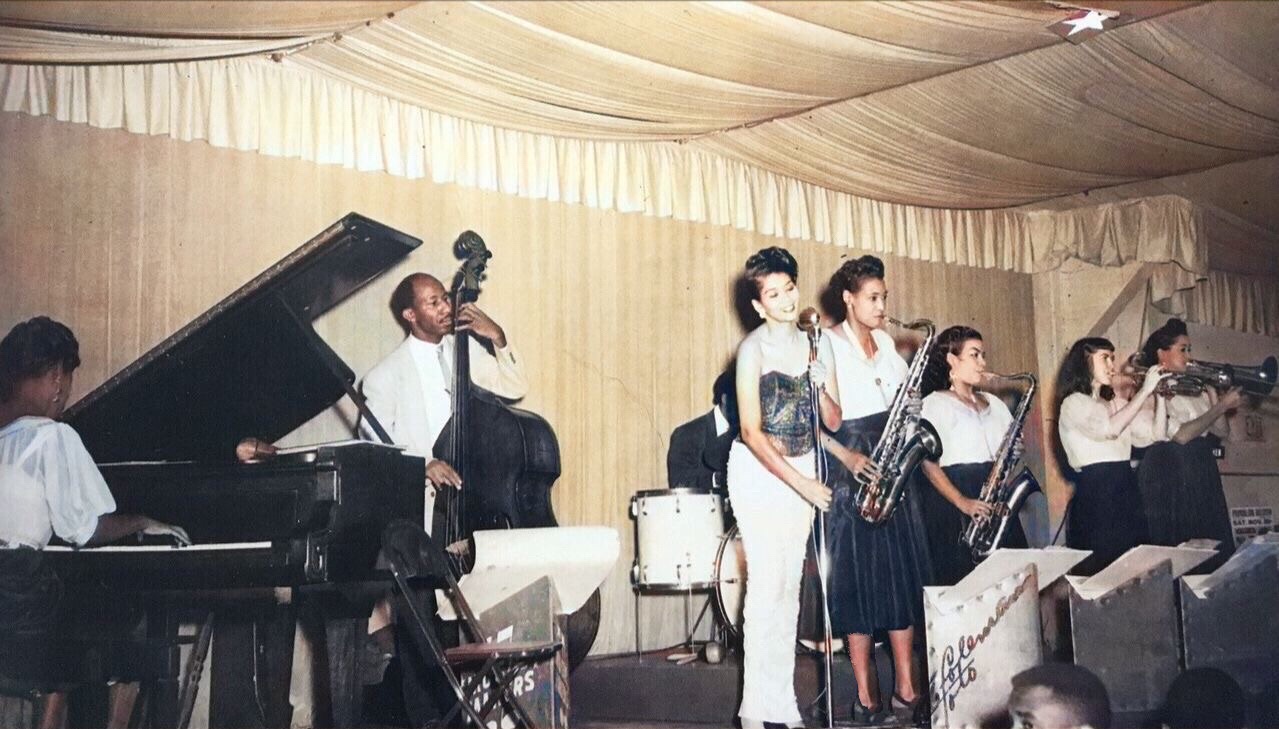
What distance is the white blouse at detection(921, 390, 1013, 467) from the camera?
5137mm

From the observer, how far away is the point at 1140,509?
532 centimetres

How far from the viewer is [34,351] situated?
4117 mm

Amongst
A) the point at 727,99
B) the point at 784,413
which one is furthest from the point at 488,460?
the point at 727,99

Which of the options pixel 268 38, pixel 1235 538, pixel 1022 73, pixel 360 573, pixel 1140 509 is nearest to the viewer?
pixel 360 573

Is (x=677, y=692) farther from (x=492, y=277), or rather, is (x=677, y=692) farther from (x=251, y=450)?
(x=492, y=277)

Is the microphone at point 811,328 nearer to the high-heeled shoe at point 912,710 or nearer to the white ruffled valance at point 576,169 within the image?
the high-heeled shoe at point 912,710

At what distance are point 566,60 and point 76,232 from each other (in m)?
2.01

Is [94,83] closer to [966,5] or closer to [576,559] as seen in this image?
[576,559]

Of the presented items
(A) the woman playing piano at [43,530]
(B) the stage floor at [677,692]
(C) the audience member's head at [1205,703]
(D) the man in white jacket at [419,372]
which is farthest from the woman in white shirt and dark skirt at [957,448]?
(A) the woman playing piano at [43,530]

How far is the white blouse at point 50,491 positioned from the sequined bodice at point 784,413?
230cm

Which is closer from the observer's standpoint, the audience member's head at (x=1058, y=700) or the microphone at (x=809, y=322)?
the audience member's head at (x=1058, y=700)

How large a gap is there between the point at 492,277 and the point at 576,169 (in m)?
0.73

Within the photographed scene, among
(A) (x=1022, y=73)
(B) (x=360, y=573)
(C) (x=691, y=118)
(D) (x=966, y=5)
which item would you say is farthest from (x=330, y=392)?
(A) (x=1022, y=73)

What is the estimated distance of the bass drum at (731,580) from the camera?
4.94m
